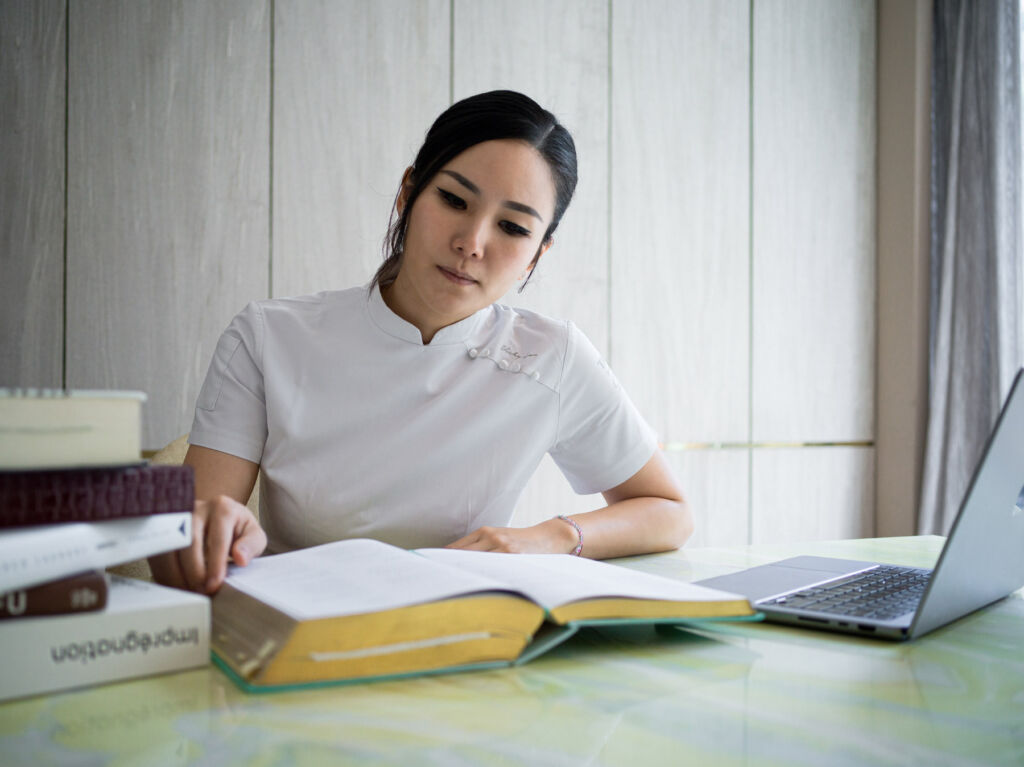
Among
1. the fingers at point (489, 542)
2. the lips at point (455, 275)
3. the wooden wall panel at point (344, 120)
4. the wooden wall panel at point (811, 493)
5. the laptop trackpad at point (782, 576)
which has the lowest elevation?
the wooden wall panel at point (811, 493)

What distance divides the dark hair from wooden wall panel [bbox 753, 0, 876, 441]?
81.6 inches

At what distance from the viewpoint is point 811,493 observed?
3.45 meters

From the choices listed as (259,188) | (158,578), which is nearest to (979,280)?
(259,188)

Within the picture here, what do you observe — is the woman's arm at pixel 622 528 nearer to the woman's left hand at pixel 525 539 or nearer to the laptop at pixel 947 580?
the woman's left hand at pixel 525 539

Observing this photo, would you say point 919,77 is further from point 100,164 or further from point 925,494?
point 100,164

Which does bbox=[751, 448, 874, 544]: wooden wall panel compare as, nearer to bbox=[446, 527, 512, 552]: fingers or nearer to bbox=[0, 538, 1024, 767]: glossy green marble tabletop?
bbox=[446, 527, 512, 552]: fingers

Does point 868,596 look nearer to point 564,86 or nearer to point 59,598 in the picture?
point 59,598

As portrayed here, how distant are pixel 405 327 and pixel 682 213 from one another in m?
2.02

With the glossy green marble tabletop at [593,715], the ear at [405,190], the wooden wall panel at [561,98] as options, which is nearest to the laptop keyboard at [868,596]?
the glossy green marble tabletop at [593,715]

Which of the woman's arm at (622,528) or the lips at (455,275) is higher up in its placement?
the lips at (455,275)

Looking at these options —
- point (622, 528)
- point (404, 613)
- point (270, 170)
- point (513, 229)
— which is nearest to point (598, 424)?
point (622, 528)

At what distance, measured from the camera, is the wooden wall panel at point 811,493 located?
3.35 meters

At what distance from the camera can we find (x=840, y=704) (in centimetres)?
61

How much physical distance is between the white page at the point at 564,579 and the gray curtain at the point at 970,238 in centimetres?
288
